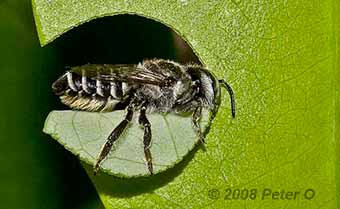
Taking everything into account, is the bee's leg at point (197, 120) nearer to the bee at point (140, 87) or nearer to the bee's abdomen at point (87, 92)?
the bee at point (140, 87)

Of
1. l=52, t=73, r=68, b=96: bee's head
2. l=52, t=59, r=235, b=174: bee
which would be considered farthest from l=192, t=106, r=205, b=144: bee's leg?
l=52, t=73, r=68, b=96: bee's head

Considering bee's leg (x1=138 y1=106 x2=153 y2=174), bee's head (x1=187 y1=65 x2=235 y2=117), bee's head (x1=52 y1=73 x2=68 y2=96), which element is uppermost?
bee's head (x1=52 y1=73 x2=68 y2=96)

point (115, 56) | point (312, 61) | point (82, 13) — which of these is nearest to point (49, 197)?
point (115, 56)

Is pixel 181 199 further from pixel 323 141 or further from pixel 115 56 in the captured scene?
pixel 115 56

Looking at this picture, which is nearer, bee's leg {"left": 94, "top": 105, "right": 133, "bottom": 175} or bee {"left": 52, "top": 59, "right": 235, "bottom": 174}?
bee's leg {"left": 94, "top": 105, "right": 133, "bottom": 175}

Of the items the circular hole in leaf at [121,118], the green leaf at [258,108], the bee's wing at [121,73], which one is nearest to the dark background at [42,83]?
the circular hole in leaf at [121,118]

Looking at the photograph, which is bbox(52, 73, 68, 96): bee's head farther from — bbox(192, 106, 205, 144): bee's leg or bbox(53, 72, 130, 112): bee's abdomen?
bbox(192, 106, 205, 144): bee's leg

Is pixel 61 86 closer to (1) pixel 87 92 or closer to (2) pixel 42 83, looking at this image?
(1) pixel 87 92

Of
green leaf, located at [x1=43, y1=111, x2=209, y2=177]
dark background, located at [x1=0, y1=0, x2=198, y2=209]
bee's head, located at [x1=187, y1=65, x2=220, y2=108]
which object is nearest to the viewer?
green leaf, located at [x1=43, y1=111, x2=209, y2=177]
